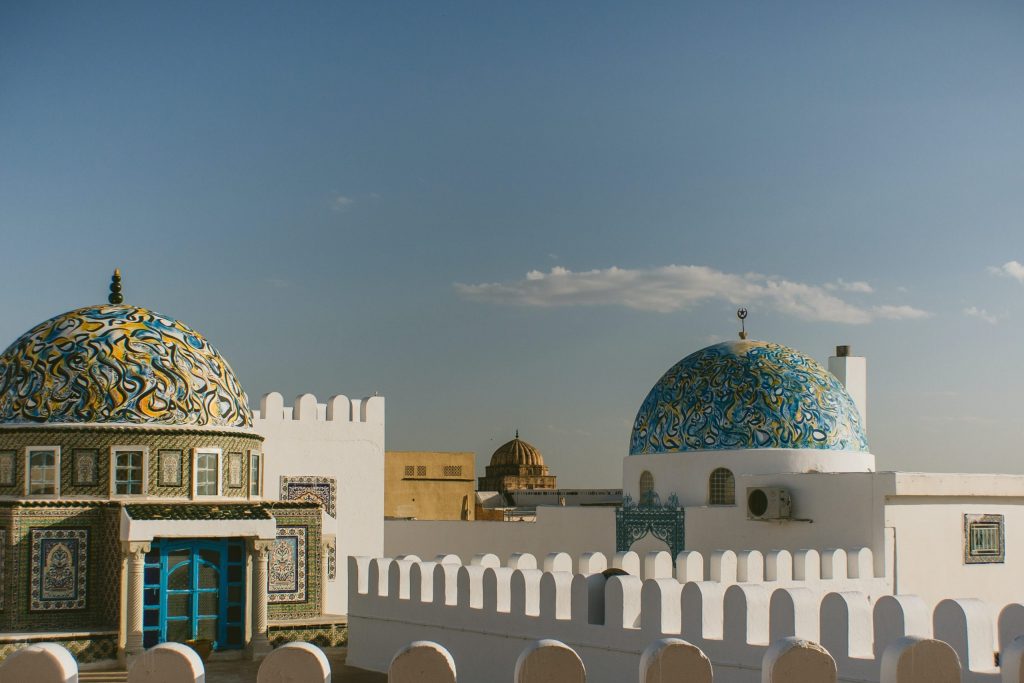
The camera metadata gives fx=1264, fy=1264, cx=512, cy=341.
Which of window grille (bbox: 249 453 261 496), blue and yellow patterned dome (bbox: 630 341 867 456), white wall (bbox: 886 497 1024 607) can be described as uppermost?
blue and yellow patterned dome (bbox: 630 341 867 456)

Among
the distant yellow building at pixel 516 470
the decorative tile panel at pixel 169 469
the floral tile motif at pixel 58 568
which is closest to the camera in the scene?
the floral tile motif at pixel 58 568

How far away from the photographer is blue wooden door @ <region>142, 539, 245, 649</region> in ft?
51.1

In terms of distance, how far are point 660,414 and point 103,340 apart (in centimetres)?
860

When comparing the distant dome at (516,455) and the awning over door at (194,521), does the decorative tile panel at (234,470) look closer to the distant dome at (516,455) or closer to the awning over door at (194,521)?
the awning over door at (194,521)

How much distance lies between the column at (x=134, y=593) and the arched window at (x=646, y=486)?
818 centimetres

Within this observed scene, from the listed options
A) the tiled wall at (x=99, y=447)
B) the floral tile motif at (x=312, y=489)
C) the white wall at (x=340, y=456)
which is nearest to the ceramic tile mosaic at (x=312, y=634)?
the tiled wall at (x=99, y=447)

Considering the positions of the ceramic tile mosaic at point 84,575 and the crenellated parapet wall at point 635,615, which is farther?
the ceramic tile mosaic at point 84,575

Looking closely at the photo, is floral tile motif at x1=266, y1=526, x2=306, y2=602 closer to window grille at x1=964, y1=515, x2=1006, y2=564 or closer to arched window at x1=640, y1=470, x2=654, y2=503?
arched window at x1=640, y1=470, x2=654, y2=503

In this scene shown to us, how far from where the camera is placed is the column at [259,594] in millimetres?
15938

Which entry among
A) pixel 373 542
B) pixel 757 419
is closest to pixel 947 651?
pixel 757 419

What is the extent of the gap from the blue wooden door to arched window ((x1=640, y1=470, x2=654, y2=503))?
6847 mm

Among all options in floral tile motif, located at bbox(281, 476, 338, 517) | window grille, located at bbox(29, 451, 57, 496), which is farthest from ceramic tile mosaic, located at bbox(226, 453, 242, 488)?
floral tile motif, located at bbox(281, 476, 338, 517)

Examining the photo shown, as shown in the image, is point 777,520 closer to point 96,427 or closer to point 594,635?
point 594,635

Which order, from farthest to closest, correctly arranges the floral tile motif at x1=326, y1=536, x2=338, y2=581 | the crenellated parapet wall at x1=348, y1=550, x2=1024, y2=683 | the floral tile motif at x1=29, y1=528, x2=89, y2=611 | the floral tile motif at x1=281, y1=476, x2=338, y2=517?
the floral tile motif at x1=281, y1=476, x2=338, y2=517 < the floral tile motif at x1=326, y1=536, x2=338, y2=581 < the floral tile motif at x1=29, y1=528, x2=89, y2=611 < the crenellated parapet wall at x1=348, y1=550, x2=1024, y2=683
